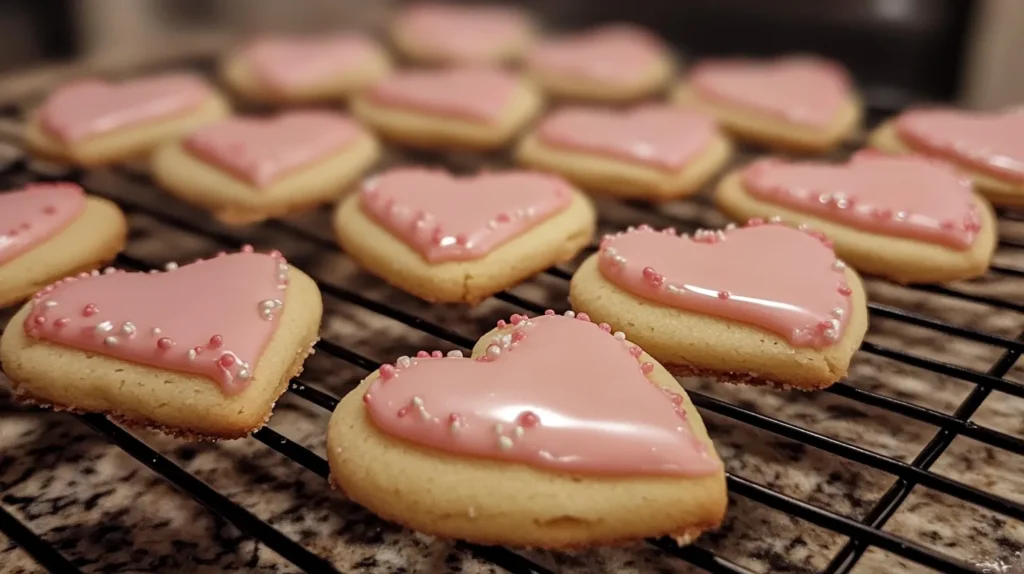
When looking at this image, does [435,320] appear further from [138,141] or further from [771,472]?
[138,141]

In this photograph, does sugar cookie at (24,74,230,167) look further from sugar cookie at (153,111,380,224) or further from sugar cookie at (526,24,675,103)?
sugar cookie at (526,24,675,103)

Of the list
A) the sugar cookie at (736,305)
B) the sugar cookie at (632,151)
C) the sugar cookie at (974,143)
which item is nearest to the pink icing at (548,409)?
the sugar cookie at (736,305)

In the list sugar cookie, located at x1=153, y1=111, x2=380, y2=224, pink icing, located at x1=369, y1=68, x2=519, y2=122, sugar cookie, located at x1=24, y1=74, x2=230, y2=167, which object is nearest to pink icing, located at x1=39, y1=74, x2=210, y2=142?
sugar cookie, located at x1=24, y1=74, x2=230, y2=167

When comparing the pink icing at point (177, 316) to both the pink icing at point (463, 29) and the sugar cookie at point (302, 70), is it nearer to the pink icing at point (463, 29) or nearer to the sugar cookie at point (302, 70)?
the sugar cookie at point (302, 70)

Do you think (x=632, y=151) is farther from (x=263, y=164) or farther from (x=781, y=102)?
(x=263, y=164)

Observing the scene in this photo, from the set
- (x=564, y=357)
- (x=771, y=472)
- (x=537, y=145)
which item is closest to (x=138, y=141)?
(x=537, y=145)

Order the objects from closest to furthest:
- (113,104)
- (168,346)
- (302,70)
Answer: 1. (168,346)
2. (113,104)
3. (302,70)

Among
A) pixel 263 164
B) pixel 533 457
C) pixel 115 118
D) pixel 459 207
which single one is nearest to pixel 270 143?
pixel 263 164
